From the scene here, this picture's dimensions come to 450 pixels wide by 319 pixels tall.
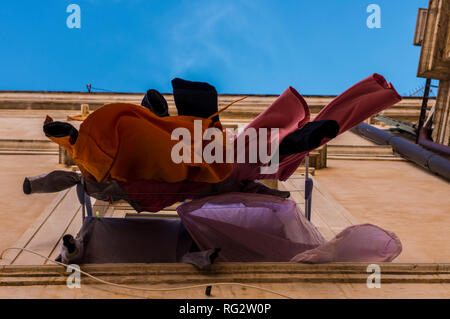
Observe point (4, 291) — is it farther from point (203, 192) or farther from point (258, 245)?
point (258, 245)

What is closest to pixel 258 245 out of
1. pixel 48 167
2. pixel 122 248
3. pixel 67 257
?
pixel 122 248

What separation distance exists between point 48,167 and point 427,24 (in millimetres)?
7172

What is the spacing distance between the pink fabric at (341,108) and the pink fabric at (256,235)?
0.21m

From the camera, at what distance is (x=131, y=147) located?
251 centimetres

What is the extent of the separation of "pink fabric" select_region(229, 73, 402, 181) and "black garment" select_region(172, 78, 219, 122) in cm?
32

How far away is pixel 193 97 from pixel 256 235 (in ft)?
2.97

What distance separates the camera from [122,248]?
2.86m

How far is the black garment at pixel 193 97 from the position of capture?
272 cm

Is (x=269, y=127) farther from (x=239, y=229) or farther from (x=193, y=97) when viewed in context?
(x=239, y=229)

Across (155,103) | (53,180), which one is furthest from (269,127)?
(53,180)

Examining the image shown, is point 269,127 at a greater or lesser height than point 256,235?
greater
